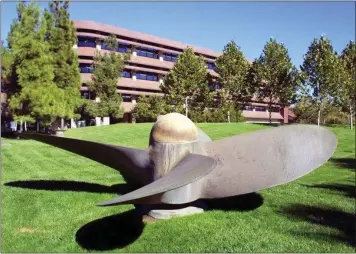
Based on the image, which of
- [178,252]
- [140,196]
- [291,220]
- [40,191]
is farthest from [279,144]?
[40,191]

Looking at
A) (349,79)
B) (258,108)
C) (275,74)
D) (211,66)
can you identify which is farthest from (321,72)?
(211,66)

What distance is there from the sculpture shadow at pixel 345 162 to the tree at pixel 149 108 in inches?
292

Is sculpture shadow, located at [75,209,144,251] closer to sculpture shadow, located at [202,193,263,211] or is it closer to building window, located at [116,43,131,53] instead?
sculpture shadow, located at [202,193,263,211]

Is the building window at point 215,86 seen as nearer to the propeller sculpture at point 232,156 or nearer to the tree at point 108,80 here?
the tree at point 108,80

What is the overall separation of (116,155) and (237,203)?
8.95 feet

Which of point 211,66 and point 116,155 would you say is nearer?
point 116,155

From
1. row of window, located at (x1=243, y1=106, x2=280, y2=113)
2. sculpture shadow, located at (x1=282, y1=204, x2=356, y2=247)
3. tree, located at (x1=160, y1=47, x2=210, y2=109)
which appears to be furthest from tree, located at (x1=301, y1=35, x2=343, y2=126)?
sculpture shadow, located at (x1=282, y1=204, x2=356, y2=247)

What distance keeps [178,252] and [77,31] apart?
2340 centimetres

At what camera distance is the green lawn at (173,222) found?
585cm

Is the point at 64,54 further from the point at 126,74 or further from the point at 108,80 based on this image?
the point at 126,74

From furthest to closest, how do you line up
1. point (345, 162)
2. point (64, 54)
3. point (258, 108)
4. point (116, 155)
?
point (64, 54) → point (258, 108) → point (345, 162) → point (116, 155)

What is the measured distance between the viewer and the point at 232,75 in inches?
642

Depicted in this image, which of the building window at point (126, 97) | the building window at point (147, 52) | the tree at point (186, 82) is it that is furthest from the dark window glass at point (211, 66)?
the building window at point (126, 97)

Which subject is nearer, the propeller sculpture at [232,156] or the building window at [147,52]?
the propeller sculpture at [232,156]
